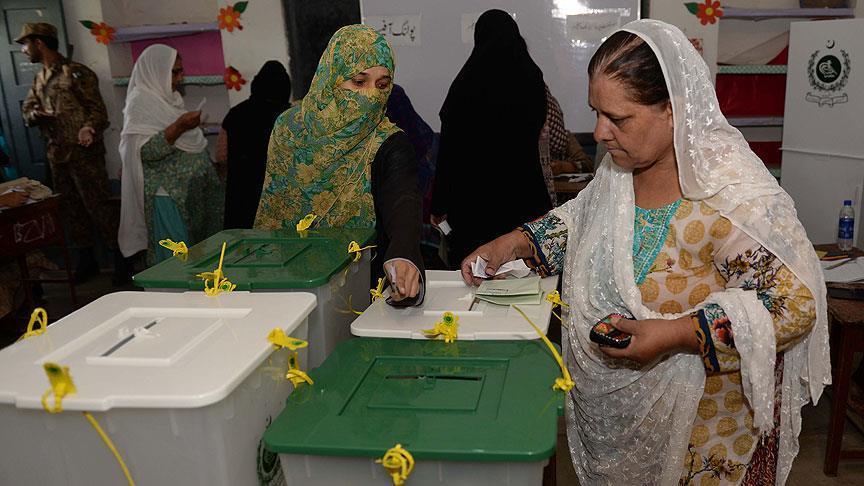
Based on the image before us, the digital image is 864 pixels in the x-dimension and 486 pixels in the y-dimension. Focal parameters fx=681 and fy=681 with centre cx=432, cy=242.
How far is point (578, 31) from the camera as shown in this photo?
4281mm

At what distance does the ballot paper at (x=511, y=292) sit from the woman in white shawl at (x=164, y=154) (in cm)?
304

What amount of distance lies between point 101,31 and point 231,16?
1045mm

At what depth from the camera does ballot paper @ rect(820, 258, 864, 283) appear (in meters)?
2.22

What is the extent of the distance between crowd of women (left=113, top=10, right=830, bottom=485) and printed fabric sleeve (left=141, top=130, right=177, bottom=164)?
2331mm

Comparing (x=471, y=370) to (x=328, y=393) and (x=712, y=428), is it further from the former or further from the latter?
→ (x=712, y=428)

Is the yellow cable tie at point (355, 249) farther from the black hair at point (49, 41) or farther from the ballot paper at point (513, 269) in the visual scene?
the black hair at point (49, 41)

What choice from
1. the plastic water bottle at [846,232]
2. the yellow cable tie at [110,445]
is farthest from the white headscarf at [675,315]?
the plastic water bottle at [846,232]

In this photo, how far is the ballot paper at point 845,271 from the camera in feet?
7.30

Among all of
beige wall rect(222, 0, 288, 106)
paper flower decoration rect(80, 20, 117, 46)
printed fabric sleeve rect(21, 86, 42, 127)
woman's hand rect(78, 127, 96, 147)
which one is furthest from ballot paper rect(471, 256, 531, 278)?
paper flower decoration rect(80, 20, 117, 46)

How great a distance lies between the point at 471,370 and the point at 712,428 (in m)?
0.53

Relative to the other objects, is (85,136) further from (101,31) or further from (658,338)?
(658,338)

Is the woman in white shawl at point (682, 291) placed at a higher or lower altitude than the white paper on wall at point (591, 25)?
lower

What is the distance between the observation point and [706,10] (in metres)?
4.24

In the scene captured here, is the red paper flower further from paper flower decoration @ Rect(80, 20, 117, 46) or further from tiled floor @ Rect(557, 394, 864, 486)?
tiled floor @ Rect(557, 394, 864, 486)
